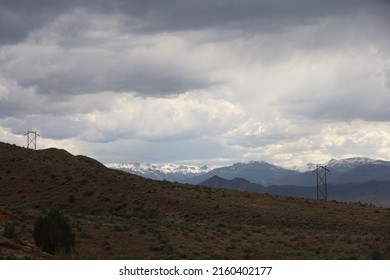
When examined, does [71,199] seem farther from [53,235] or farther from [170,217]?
[53,235]

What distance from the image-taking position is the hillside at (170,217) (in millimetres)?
33938

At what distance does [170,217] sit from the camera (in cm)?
6550

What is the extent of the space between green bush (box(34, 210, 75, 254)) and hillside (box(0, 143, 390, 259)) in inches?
48.6

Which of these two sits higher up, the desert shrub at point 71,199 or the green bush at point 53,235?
the desert shrub at point 71,199

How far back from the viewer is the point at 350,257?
32.4 m

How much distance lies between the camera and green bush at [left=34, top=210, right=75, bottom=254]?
89.5ft

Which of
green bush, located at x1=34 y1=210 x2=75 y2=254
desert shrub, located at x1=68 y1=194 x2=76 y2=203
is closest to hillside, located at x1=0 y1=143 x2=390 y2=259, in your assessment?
desert shrub, located at x1=68 y1=194 x2=76 y2=203

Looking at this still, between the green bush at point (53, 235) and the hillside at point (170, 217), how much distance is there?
1.23m

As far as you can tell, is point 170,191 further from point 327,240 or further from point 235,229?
point 327,240

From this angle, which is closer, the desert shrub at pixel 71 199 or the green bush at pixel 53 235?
the green bush at pixel 53 235

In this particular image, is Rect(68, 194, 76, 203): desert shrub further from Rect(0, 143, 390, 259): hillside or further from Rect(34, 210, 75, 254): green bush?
Rect(34, 210, 75, 254): green bush

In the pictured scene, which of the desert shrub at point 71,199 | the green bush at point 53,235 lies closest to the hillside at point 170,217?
the desert shrub at point 71,199

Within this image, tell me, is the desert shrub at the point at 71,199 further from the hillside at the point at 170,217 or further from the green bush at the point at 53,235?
the green bush at the point at 53,235
